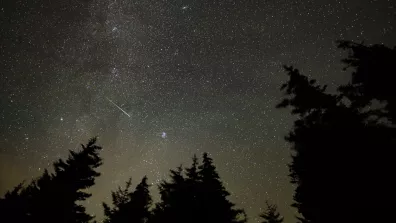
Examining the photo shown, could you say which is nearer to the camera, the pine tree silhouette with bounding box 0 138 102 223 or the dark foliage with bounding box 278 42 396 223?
the dark foliage with bounding box 278 42 396 223

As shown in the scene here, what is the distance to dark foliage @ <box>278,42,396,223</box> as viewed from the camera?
7344mm

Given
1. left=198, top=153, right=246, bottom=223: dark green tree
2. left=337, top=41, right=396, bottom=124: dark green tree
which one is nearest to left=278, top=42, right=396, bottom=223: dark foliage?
left=337, top=41, right=396, bottom=124: dark green tree

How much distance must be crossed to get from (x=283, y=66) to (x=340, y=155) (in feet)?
15.0

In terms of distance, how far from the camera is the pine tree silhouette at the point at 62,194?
558 inches

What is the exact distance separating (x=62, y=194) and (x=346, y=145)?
14.6 m

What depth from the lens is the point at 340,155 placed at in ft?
26.3

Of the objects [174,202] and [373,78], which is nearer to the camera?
[373,78]

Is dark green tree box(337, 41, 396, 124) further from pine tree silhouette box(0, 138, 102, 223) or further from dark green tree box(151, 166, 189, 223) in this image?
pine tree silhouette box(0, 138, 102, 223)

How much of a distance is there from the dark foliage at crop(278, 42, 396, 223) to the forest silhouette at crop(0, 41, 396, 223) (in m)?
0.02

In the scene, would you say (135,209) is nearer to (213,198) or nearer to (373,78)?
(213,198)

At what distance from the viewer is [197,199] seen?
14242 millimetres

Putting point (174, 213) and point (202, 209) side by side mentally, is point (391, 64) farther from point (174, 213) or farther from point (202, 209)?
point (174, 213)

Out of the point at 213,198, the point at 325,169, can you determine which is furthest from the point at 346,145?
the point at 213,198

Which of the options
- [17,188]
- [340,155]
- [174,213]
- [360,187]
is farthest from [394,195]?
[17,188]
